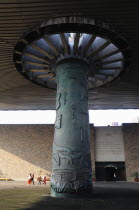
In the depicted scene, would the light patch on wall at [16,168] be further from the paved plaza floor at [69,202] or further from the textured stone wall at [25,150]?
the paved plaza floor at [69,202]

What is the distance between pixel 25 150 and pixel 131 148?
12944mm

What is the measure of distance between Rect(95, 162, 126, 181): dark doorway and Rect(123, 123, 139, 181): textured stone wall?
0.73 meters

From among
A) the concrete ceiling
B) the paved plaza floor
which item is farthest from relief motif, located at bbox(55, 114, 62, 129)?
the concrete ceiling

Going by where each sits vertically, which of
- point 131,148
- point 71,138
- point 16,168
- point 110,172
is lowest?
point 110,172

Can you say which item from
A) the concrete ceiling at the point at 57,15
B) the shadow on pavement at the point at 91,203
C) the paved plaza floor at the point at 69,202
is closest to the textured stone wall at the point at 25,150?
the concrete ceiling at the point at 57,15

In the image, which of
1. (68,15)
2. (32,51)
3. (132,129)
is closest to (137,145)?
(132,129)

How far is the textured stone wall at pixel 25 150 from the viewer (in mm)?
24391

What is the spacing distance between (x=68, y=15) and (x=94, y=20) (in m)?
1.17

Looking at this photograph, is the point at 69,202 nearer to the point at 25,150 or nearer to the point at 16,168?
the point at 25,150

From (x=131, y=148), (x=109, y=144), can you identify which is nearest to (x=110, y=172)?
(x=109, y=144)

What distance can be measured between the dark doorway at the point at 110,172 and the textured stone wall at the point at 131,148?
73cm

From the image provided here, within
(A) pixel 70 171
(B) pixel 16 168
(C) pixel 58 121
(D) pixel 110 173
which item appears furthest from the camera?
(B) pixel 16 168

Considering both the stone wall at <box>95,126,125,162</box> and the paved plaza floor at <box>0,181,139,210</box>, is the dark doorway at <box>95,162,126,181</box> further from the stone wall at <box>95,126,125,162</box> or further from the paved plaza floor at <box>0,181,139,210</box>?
the paved plaza floor at <box>0,181,139,210</box>

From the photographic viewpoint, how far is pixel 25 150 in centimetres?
2508
